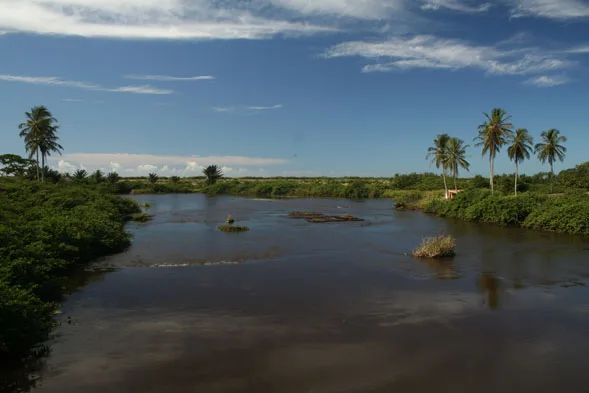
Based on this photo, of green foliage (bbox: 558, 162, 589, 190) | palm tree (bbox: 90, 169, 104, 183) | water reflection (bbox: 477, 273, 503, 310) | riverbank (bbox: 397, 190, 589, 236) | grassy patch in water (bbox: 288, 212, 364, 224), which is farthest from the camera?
palm tree (bbox: 90, 169, 104, 183)

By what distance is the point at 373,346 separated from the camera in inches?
368

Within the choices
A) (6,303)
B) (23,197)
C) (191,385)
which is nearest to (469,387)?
(191,385)

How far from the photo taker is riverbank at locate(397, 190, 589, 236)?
2748 centimetres

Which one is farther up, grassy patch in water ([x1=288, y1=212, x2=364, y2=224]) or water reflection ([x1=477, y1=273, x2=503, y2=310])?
grassy patch in water ([x1=288, y1=212, x2=364, y2=224])

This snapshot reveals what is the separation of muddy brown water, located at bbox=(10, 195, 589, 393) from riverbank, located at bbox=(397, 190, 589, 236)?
845 centimetres

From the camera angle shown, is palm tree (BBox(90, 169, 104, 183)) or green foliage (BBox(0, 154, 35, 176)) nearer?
green foliage (BBox(0, 154, 35, 176))

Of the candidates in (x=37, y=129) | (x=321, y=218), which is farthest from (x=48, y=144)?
(x=321, y=218)

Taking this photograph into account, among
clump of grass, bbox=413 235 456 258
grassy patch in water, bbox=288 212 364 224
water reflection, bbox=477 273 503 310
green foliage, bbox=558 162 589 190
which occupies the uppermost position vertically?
green foliage, bbox=558 162 589 190

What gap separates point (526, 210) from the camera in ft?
105

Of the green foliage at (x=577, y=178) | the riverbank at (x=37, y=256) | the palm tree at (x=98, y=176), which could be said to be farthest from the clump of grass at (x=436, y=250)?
the palm tree at (x=98, y=176)

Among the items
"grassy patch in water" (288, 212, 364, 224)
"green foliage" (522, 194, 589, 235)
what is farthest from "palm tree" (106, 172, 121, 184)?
"green foliage" (522, 194, 589, 235)

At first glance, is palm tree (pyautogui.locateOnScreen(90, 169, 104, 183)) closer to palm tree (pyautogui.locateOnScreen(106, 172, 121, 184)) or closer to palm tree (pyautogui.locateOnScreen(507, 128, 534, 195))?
palm tree (pyautogui.locateOnScreen(106, 172, 121, 184))

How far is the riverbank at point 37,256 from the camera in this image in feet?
26.8

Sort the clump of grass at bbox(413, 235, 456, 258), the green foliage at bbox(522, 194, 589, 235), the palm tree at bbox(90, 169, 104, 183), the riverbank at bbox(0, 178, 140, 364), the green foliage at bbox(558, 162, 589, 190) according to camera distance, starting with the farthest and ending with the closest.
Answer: the palm tree at bbox(90, 169, 104, 183) < the green foliage at bbox(558, 162, 589, 190) < the green foliage at bbox(522, 194, 589, 235) < the clump of grass at bbox(413, 235, 456, 258) < the riverbank at bbox(0, 178, 140, 364)
